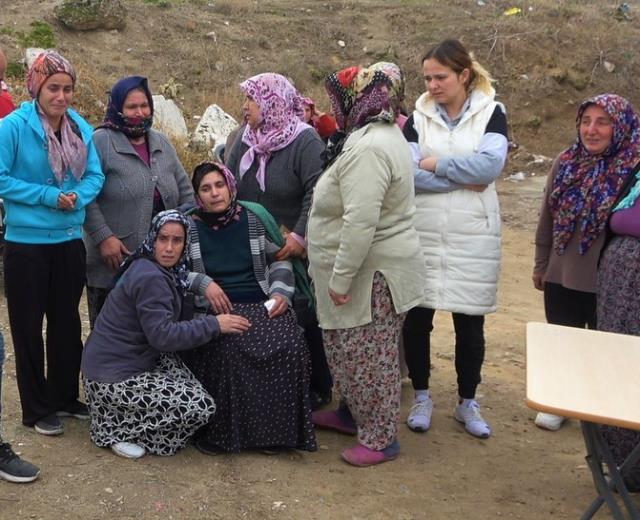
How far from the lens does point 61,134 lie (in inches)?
144

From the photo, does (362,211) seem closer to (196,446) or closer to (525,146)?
(196,446)

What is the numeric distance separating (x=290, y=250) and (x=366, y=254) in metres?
0.68

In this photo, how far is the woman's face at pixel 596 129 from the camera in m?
3.82

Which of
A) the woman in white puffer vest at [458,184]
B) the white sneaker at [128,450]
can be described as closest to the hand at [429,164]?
the woman in white puffer vest at [458,184]

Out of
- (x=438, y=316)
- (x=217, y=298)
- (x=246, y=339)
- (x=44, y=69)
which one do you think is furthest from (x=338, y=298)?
(x=438, y=316)

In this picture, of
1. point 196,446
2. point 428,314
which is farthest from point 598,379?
point 196,446

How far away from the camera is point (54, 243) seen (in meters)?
3.65

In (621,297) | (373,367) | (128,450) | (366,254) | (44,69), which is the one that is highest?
(44,69)

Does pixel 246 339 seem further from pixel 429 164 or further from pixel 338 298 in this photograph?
pixel 429 164

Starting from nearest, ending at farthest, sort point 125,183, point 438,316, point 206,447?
point 206,447, point 125,183, point 438,316

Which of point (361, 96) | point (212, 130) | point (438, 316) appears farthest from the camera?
point (212, 130)

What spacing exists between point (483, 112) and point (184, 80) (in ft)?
37.9

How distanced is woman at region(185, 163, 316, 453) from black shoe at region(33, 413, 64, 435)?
0.67 m

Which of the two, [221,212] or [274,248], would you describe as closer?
[221,212]
